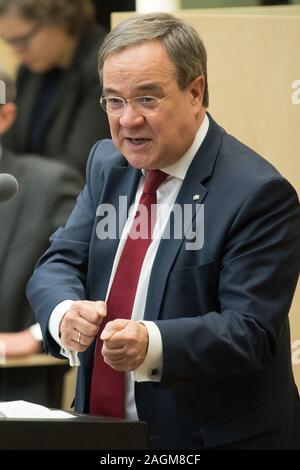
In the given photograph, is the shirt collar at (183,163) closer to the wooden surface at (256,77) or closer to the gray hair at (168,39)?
the gray hair at (168,39)

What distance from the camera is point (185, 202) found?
2486 mm

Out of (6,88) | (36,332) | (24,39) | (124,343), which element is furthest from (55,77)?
(124,343)

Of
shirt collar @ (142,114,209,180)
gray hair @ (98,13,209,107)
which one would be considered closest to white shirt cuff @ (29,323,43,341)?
shirt collar @ (142,114,209,180)

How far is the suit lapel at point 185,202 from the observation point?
8.02ft

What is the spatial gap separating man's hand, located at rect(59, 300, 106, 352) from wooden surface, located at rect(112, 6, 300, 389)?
1.04 meters

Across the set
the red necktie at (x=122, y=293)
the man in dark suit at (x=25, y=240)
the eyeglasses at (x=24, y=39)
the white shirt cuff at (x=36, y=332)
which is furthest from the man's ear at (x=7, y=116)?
the red necktie at (x=122, y=293)

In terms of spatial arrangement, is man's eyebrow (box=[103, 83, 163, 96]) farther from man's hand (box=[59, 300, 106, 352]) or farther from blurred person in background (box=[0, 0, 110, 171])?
blurred person in background (box=[0, 0, 110, 171])

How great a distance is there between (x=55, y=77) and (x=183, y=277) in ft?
6.00

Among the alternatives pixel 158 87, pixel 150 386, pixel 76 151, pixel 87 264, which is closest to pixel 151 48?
pixel 158 87

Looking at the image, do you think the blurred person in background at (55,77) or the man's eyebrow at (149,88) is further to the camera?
the blurred person in background at (55,77)

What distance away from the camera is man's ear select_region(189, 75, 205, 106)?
251 centimetres

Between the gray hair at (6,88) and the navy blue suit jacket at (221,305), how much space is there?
1.21 m
